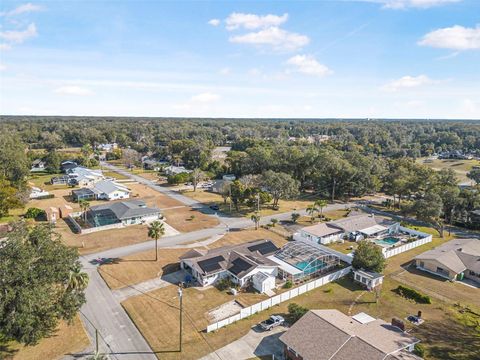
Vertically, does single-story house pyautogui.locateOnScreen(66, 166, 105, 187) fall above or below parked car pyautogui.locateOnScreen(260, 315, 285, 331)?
above

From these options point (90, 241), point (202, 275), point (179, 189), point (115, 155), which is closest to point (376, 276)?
point (202, 275)

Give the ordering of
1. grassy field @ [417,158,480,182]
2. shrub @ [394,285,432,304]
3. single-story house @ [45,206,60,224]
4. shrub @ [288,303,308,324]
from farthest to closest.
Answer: grassy field @ [417,158,480,182]
single-story house @ [45,206,60,224]
shrub @ [394,285,432,304]
shrub @ [288,303,308,324]

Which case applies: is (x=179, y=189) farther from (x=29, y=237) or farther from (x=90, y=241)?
(x=29, y=237)

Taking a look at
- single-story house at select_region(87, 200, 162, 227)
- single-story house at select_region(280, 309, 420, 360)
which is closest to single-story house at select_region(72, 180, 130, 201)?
single-story house at select_region(87, 200, 162, 227)

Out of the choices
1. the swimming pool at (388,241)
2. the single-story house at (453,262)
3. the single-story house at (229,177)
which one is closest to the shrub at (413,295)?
the single-story house at (453,262)

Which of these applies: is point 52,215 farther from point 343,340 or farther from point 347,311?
point 343,340

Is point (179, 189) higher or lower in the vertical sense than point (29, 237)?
lower

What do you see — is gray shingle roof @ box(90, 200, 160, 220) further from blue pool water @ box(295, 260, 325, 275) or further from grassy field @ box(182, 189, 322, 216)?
blue pool water @ box(295, 260, 325, 275)
